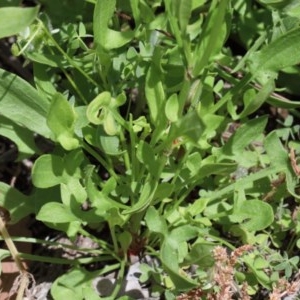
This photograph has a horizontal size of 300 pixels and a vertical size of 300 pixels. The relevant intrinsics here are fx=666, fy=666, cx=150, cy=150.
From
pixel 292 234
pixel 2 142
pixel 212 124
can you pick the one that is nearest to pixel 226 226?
pixel 292 234

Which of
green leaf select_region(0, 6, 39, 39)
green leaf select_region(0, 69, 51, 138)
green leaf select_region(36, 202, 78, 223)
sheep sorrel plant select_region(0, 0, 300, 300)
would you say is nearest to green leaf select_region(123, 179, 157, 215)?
sheep sorrel plant select_region(0, 0, 300, 300)

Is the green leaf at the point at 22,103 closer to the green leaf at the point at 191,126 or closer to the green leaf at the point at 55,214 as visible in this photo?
the green leaf at the point at 55,214

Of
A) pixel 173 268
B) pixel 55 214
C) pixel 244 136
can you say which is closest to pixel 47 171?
pixel 55 214

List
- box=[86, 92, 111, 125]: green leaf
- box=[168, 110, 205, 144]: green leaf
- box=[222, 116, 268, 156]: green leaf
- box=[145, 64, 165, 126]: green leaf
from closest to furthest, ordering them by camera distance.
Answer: box=[168, 110, 205, 144]: green leaf → box=[86, 92, 111, 125]: green leaf → box=[145, 64, 165, 126]: green leaf → box=[222, 116, 268, 156]: green leaf

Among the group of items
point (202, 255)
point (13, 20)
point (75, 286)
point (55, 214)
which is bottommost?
point (75, 286)

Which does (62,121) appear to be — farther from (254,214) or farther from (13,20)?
(254,214)

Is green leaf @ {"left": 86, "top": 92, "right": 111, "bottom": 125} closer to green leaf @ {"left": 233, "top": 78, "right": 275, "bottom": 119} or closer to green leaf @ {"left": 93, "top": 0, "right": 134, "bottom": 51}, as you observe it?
green leaf @ {"left": 93, "top": 0, "right": 134, "bottom": 51}
